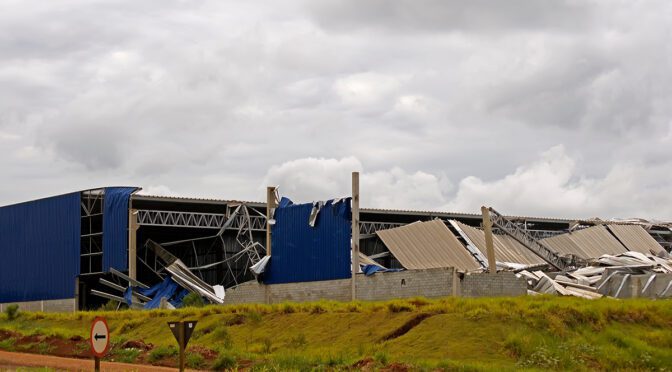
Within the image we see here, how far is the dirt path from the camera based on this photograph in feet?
95.8

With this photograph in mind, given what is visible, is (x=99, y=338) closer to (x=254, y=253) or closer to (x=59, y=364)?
(x=59, y=364)

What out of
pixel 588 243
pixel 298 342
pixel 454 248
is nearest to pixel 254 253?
pixel 454 248

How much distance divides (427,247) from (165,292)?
58.3 ft

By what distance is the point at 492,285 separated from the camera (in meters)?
50.8

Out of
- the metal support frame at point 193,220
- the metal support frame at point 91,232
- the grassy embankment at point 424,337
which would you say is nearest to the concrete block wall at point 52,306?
the metal support frame at point 91,232

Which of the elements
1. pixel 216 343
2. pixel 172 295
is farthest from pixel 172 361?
pixel 172 295

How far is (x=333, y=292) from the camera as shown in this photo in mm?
56188

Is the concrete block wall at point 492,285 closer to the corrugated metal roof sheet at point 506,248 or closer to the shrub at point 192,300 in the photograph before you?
the corrugated metal roof sheet at point 506,248

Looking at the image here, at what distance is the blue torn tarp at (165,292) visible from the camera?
65438mm

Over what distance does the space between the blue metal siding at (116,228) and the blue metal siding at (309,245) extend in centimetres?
1148

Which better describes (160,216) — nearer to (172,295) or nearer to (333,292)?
(172,295)

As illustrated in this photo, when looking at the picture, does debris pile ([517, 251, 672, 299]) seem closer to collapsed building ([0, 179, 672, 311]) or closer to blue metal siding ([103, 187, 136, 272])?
collapsed building ([0, 179, 672, 311])

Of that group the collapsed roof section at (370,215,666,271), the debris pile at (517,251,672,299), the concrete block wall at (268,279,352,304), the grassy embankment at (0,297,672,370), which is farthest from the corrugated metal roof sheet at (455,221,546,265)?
the grassy embankment at (0,297,672,370)

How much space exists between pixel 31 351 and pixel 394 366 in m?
17.2
